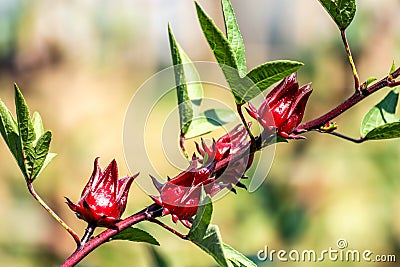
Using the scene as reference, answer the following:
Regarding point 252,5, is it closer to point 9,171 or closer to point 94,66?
point 94,66

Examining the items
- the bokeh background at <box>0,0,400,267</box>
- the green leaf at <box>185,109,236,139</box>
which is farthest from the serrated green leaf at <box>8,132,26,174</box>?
the bokeh background at <box>0,0,400,267</box>


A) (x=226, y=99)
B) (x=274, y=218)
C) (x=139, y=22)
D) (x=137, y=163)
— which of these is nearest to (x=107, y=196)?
(x=137, y=163)

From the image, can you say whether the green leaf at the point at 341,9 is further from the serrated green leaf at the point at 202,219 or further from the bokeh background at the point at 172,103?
the bokeh background at the point at 172,103

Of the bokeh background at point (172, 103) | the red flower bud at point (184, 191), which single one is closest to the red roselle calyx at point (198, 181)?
the red flower bud at point (184, 191)

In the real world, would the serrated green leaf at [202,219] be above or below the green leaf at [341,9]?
below

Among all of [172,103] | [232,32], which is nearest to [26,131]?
[232,32]

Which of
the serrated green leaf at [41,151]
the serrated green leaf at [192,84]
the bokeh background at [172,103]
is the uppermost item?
the serrated green leaf at [192,84]

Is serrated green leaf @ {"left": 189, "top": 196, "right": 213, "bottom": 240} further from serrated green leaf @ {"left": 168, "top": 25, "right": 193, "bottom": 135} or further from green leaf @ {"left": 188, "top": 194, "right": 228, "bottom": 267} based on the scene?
serrated green leaf @ {"left": 168, "top": 25, "right": 193, "bottom": 135}
